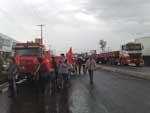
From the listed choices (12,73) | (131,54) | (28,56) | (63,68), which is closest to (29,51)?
(28,56)

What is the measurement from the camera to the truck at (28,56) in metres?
16.9

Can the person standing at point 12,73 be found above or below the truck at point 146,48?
below

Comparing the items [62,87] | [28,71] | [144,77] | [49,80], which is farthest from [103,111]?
[144,77]

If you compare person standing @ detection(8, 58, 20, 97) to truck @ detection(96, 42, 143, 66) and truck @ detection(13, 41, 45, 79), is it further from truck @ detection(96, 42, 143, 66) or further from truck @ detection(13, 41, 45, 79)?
truck @ detection(96, 42, 143, 66)

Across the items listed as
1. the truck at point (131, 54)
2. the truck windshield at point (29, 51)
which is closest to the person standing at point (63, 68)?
the truck windshield at point (29, 51)

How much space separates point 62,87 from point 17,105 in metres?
5.14

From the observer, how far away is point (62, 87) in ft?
48.5

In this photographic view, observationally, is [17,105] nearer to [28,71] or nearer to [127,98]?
[127,98]

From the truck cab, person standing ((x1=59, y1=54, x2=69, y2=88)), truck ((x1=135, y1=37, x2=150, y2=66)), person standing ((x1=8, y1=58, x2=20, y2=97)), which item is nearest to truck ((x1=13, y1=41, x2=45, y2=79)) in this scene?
person standing ((x1=59, y1=54, x2=69, y2=88))

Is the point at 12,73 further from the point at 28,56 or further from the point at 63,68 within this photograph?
the point at 28,56

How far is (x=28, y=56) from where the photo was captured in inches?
690

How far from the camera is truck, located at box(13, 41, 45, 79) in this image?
55.5 feet

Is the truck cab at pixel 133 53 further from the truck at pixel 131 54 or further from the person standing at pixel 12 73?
the person standing at pixel 12 73

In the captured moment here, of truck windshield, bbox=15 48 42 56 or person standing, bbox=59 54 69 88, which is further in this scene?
truck windshield, bbox=15 48 42 56
